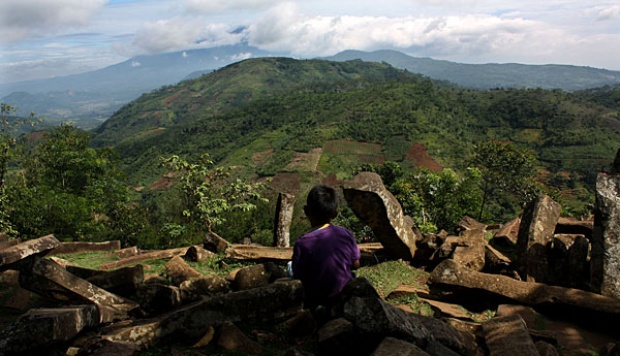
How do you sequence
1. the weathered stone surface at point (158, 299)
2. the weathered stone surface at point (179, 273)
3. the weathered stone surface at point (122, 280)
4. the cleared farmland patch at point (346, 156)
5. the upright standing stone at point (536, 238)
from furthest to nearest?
the cleared farmland patch at point (346, 156) → the upright standing stone at point (536, 238) → the weathered stone surface at point (179, 273) → the weathered stone surface at point (122, 280) → the weathered stone surface at point (158, 299)

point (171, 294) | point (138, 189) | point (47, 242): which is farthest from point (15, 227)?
point (138, 189)

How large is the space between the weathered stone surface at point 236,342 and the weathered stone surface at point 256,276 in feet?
4.70

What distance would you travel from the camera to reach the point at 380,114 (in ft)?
470

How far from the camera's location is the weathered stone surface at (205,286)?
5.39 meters

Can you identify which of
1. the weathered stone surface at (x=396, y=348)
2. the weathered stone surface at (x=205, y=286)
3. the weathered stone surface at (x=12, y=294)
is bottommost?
the weathered stone surface at (x=12, y=294)

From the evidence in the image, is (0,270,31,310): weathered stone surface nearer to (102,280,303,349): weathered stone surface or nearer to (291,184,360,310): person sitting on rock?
(102,280,303,349): weathered stone surface

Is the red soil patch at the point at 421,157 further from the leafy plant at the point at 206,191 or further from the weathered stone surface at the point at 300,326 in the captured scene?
the weathered stone surface at the point at 300,326

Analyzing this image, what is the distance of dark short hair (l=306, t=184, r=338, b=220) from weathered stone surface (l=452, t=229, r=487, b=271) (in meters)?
3.92

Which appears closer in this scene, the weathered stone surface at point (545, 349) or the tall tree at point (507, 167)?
the weathered stone surface at point (545, 349)

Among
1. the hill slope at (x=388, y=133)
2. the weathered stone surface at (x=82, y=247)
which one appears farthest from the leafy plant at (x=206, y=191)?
the hill slope at (x=388, y=133)

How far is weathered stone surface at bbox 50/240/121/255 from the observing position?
10.7 m

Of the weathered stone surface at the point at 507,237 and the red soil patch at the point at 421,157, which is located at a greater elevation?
the weathered stone surface at the point at 507,237

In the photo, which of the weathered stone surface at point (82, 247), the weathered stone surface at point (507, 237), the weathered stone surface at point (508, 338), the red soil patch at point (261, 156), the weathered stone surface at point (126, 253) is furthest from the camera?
the red soil patch at point (261, 156)

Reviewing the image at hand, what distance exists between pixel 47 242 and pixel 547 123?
502 ft
